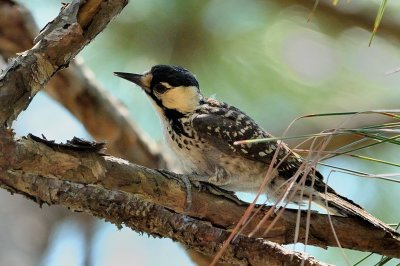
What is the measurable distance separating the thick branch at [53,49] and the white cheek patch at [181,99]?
76cm

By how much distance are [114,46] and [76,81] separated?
7.2 inches

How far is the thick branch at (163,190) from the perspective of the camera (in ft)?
4.44

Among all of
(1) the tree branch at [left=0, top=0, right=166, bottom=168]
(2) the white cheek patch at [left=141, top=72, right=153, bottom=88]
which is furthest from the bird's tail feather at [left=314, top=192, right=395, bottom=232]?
(1) the tree branch at [left=0, top=0, right=166, bottom=168]

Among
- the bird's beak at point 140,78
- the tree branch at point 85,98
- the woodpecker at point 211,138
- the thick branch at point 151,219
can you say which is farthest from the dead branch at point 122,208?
the tree branch at point 85,98

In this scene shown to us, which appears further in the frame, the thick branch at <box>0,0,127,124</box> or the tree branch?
the tree branch

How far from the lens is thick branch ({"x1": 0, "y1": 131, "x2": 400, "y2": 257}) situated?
53.2 inches

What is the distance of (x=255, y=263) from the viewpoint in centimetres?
158

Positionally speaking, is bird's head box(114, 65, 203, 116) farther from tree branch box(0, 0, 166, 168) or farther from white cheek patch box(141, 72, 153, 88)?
tree branch box(0, 0, 166, 168)

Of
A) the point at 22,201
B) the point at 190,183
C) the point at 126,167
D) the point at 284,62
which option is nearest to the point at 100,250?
the point at 22,201

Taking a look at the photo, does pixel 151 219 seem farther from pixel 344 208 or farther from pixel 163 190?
pixel 344 208

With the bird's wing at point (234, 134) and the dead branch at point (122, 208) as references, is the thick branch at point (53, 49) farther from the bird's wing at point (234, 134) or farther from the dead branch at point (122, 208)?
the bird's wing at point (234, 134)

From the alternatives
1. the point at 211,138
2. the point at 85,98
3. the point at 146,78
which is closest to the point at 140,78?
the point at 146,78

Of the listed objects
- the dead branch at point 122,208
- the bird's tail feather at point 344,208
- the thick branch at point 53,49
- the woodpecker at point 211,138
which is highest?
the woodpecker at point 211,138

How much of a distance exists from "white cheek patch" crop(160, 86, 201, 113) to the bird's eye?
0.01 metres
